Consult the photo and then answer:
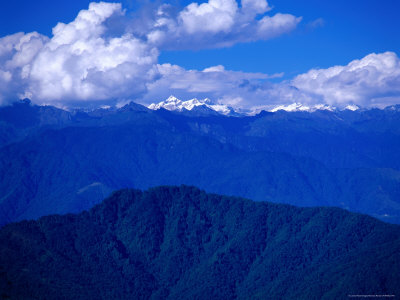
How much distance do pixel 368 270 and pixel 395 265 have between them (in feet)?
28.3

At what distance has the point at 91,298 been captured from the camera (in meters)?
193

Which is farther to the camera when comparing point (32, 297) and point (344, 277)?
point (344, 277)

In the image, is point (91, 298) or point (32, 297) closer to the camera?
point (32, 297)

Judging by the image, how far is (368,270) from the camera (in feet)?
608

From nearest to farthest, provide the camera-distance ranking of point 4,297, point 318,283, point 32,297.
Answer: point 4,297 → point 32,297 → point 318,283

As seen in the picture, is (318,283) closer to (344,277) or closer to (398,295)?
(344,277)

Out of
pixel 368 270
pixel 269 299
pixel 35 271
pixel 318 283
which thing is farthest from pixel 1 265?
pixel 368 270

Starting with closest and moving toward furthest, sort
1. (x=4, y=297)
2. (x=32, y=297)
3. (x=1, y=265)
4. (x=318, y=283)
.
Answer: (x=4, y=297)
(x=32, y=297)
(x=1, y=265)
(x=318, y=283)

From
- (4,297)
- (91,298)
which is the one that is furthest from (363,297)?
(4,297)

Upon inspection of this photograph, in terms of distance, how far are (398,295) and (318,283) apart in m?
30.1

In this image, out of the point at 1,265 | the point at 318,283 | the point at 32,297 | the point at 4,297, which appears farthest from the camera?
the point at 318,283

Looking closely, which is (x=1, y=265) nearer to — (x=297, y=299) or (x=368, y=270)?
(x=297, y=299)

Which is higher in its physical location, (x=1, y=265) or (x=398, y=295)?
(x=1, y=265)

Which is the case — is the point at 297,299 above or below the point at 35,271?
below
